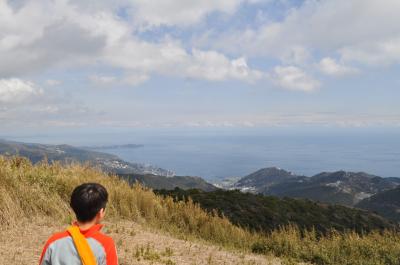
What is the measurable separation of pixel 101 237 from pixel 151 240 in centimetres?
553

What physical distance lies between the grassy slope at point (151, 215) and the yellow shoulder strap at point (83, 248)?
616cm

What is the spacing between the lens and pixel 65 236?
2941 millimetres

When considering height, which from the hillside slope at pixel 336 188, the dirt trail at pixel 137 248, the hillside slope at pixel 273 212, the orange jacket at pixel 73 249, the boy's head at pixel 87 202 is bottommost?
the hillside slope at pixel 336 188

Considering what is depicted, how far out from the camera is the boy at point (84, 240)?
2.88 m

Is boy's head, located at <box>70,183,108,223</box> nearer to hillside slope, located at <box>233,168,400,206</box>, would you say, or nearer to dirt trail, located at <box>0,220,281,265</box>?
dirt trail, located at <box>0,220,281,265</box>

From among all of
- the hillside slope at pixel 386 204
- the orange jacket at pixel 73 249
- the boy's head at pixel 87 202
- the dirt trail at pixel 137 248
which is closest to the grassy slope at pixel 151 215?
the dirt trail at pixel 137 248

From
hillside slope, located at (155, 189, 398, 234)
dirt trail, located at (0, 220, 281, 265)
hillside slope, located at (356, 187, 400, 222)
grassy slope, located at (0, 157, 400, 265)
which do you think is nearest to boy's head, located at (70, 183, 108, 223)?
dirt trail, located at (0, 220, 281, 265)

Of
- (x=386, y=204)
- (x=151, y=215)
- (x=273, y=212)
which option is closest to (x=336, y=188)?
(x=386, y=204)

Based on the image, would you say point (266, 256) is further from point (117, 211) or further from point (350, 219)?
point (350, 219)

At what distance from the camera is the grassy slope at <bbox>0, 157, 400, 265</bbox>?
889cm

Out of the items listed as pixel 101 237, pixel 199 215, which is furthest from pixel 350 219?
pixel 101 237

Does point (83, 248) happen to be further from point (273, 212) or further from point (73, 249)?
point (273, 212)

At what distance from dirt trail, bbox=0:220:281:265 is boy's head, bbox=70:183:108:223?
410 centimetres

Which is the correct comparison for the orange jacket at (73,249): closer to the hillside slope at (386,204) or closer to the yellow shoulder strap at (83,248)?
the yellow shoulder strap at (83,248)
